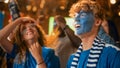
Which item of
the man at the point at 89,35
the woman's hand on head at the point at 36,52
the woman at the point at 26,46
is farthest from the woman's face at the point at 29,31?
the man at the point at 89,35

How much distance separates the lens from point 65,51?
292 centimetres

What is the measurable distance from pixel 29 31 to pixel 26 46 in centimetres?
14

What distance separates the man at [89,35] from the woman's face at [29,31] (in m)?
0.53

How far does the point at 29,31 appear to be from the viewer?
2455mm

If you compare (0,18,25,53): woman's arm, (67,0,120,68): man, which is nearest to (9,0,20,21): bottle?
(0,18,25,53): woman's arm

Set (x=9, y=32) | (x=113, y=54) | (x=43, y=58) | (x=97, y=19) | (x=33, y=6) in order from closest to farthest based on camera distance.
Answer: (x=113, y=54)
(x=97, y=19)
(x=43, y=58)
(x=9, y=32)
(x=33, y=6)

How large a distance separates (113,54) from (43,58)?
0.77m

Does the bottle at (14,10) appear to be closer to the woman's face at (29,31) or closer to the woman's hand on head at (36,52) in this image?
the woman's face at (29,31)

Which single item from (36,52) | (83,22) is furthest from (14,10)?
(83,22)

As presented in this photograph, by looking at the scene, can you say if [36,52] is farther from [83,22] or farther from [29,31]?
[83,22]

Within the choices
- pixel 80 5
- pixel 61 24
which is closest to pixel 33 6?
pixel 61 24

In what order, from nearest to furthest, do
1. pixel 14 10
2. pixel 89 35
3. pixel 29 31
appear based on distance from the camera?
pixel 89 35 → pixel 29 31 → pixel 14 10

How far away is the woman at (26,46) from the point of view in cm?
245

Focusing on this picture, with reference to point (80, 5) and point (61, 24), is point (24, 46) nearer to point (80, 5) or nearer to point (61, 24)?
point (61, 24)
